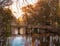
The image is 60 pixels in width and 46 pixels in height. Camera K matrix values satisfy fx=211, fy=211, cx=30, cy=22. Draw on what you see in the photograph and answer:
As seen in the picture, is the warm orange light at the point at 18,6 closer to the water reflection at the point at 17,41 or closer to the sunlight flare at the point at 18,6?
the sunlight flare at the point at 18,6

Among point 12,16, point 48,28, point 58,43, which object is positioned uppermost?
point 12,16

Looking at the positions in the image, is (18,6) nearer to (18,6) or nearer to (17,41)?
(18,6)

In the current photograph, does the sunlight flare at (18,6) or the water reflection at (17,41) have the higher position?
the sunlight flare at (18,6)

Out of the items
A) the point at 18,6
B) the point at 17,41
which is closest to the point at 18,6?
the point at 18,6

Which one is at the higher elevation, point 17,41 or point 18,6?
point 18,6

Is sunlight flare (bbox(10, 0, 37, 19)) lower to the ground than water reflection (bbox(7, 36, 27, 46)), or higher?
higher

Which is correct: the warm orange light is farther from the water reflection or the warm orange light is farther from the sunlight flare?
the water reflection

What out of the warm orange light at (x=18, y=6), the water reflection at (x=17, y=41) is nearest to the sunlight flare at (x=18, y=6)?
the warm orange light at (x=18, y=6)

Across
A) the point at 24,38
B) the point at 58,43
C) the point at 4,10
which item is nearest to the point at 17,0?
the point at 4,10

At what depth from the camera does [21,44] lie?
283 centimetres

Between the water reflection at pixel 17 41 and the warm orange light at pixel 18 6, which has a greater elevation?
the warm orange light at pixel 18 6

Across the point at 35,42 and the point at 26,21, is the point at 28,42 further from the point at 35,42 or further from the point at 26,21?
the point at 26,21

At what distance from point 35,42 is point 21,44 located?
19 cm

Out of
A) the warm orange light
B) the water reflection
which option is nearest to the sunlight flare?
the warm orange light
